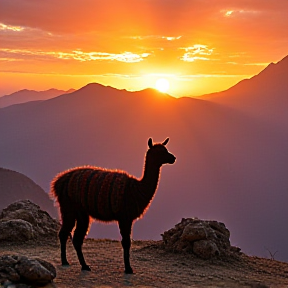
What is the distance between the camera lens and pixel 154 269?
34.6ft

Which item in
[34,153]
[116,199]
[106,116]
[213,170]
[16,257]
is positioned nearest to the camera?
[16,257]

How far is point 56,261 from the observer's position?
10.6m

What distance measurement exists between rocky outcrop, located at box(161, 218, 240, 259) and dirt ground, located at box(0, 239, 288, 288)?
246 mm

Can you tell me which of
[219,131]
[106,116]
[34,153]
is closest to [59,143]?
[34,153]

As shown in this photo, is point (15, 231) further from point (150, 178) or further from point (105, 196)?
point (150, 178)

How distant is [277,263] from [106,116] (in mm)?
173879

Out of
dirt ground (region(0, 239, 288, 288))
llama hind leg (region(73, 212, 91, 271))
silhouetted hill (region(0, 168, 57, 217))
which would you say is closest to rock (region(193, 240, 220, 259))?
dirt ground (region(0, 239, 288, 288))

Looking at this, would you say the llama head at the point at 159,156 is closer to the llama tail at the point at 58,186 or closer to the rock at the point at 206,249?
the llama tail at the point at 58,186

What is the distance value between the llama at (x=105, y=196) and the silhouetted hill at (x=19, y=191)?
160 ft

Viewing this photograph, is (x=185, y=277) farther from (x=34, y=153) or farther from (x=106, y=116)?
(x=106, y=116)

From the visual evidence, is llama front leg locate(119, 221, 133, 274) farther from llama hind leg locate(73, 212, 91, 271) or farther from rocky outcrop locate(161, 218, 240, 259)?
rocky outcrop locate(161, 218, 240, 259)

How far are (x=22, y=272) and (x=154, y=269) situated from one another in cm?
384

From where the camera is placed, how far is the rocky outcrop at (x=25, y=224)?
12.9m

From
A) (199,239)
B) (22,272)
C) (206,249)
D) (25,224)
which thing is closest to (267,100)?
(199,239)
